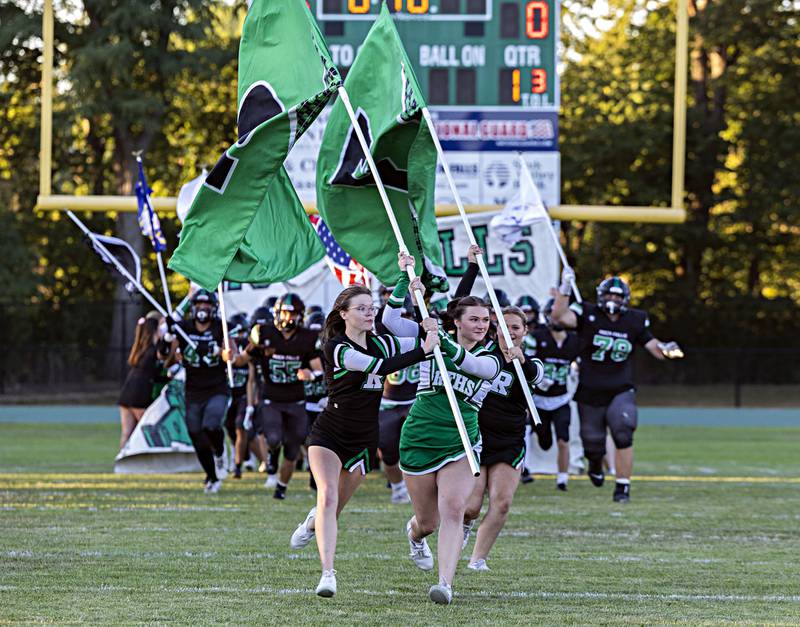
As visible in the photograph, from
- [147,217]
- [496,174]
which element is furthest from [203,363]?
[496,174]

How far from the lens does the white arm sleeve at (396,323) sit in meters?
8.55

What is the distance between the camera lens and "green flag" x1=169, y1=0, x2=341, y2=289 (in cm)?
933

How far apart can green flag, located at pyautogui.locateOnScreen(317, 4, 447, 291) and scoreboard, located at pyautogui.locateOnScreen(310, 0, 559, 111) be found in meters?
8.57

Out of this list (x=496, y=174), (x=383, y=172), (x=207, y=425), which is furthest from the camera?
(x=496, y=174)

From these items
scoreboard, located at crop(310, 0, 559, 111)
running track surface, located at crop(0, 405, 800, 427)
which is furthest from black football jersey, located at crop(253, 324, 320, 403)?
running track surface, located at crop(0, 405, 800, 427)

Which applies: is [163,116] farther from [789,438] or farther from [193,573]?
[193,573]

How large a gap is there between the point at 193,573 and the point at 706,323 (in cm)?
2654

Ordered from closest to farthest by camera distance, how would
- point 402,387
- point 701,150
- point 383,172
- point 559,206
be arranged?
point 383,172, point 402,387, point 559,206, point 701,150

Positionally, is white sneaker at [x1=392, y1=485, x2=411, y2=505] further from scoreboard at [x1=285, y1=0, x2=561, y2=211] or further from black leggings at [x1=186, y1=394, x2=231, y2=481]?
scoreboard at [x1=285, y1=0, x2=561, y2=211]

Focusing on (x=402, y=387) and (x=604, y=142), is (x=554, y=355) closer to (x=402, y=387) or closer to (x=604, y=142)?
(x=402, y=387)

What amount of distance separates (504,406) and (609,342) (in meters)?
4.71

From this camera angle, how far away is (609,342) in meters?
13.5

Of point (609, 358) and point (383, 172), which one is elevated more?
point (383, 172)

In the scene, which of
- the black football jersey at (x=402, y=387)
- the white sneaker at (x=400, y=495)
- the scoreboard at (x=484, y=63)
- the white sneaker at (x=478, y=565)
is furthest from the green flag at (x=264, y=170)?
the scoreboard at (x=484, y=63)
